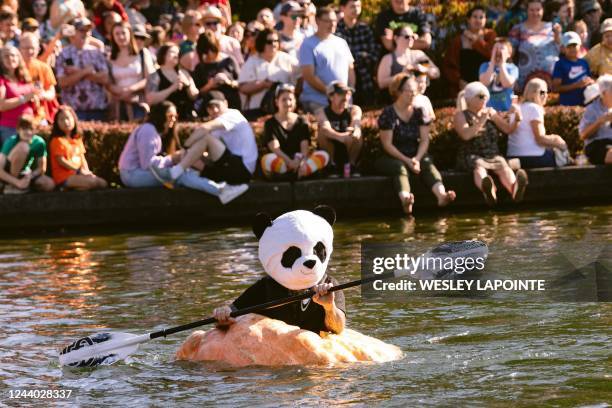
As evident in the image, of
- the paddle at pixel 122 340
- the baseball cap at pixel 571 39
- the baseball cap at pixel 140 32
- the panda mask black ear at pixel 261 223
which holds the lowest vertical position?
the paddle at pixel 122 340

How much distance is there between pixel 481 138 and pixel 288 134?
213 cm

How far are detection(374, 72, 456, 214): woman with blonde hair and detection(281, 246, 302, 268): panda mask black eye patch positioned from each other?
24.8 feet

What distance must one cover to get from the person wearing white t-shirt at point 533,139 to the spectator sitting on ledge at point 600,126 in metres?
0.33

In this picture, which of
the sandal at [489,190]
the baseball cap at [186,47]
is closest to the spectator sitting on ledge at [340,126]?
the sandal at [489,190]

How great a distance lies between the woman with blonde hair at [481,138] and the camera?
16.7 metres

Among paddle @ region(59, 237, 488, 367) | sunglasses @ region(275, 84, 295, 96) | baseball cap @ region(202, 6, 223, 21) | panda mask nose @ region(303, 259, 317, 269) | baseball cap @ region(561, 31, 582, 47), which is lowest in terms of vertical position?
paddle @ region(59, 237, 488, 367)

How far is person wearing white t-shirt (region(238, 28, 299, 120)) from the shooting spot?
1805cm

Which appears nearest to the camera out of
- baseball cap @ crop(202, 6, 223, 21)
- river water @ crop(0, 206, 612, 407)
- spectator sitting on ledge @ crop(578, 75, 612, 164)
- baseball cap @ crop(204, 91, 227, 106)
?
river water @ crop(0, 206, 612, 407)

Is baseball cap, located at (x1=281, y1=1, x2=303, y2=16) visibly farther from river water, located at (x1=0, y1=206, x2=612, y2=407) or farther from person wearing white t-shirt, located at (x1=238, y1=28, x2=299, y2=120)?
river water, located at (x1=0, y1=206, x2=612, y2=407)

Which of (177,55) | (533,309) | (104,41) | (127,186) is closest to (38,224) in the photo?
(127,186)

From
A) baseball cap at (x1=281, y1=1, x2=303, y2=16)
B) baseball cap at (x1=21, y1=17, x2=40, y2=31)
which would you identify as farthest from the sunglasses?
baseball cap at (x1=21, y1=17, x2=40, y2=31)

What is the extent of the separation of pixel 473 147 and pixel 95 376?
27.6 feet

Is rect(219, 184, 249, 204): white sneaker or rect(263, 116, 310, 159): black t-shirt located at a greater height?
rect(263, 116, 310, 159): black t-shirt

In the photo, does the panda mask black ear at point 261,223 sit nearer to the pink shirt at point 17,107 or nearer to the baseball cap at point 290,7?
the pink shirt at point 17,107
